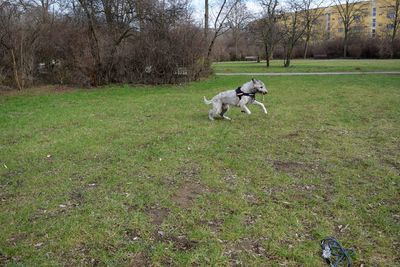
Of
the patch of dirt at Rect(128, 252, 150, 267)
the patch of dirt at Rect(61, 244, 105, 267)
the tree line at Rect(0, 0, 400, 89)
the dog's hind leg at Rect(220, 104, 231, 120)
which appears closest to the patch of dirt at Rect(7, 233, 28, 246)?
the patch of dirt at Rect(61, 244, 105, 267)

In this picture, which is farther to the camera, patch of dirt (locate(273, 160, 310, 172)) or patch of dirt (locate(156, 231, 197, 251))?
patch of dirt (locate(273, 160, 310, 172))

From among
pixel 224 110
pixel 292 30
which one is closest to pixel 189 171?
pixel 224 110

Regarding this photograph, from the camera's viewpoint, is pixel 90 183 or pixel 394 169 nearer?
pixel 90 183

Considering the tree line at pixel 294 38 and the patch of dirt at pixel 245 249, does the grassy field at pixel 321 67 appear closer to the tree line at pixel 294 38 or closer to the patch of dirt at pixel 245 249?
the tree line at pixel 294 38

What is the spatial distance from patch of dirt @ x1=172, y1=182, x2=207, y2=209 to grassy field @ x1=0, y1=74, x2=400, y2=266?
0.05ft

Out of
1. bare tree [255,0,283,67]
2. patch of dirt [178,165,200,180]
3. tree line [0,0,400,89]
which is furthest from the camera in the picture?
bare tree [255,0,283,67]

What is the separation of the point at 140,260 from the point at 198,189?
1782 mm

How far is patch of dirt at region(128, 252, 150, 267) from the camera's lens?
10.6ft

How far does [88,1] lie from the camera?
1825cm

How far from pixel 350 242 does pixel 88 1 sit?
1864 cm

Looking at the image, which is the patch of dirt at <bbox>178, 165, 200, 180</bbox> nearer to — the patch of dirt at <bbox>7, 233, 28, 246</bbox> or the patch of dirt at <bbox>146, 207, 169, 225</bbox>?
the patch of dirt at <bbox>146, 207, 169, 225</bbox>

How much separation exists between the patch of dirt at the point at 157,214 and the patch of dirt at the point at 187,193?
27cm

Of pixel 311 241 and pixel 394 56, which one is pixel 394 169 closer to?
pixel 311 241

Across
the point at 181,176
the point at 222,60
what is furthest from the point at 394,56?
the point at 181,176
